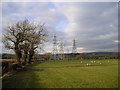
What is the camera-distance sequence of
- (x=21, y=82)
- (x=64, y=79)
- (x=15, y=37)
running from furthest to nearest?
(x=15, y=37)
(x=64, y=79)
(x=21, y=82)

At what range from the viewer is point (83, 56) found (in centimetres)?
11344

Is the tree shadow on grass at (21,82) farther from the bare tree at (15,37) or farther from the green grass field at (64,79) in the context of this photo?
the bare tree at (15,37)

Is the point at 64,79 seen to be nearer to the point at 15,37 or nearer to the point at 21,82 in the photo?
the point at 21,82

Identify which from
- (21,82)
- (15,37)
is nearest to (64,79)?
(21,82)

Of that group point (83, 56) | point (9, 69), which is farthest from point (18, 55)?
point (83, 56)

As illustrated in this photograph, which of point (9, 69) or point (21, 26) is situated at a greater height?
point (21, 26)

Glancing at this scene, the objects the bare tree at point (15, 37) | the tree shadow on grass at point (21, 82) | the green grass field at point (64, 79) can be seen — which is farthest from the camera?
the bare tree at point (15, 37)

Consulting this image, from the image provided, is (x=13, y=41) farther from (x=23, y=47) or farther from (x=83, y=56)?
(x=83, y=56)

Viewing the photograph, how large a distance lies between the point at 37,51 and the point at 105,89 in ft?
134

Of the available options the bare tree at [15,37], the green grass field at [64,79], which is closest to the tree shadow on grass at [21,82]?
the green grass field at [64,79]

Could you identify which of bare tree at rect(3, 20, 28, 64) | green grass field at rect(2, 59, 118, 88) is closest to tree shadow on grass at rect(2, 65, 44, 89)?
green grass field at rect(2, 59, 118, 88)

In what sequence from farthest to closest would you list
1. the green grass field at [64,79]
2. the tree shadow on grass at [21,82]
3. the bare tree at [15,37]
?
the bare tree at [15,37]
the green grass field at [64,79]
the tree shadow on grass at [21,82]

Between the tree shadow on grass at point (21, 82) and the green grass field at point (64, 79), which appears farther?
the green grass field at point (64, 79)

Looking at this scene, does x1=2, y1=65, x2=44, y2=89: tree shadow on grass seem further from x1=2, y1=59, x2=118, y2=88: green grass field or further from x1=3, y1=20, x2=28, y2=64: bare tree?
x1=3, y1=20, x2=28, y2=64: bare tree
